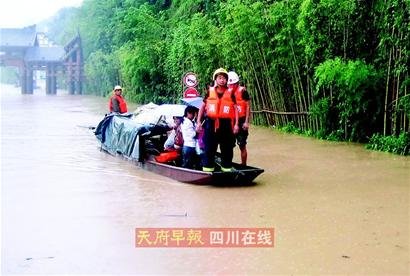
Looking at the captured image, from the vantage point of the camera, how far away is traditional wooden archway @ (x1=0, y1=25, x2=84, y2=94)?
52469mm

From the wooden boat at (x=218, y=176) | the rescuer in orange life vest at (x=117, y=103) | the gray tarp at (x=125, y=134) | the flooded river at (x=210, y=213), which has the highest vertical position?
the rescuer in orange life vest at (x=117, y=103)

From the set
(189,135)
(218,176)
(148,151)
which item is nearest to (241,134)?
(189,135)

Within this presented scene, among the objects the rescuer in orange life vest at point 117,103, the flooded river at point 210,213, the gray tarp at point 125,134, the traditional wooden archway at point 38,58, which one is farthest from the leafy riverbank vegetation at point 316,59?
the traditional wooden archway at point 38,58

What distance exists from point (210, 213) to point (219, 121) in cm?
171

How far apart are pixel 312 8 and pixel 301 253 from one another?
7862mm

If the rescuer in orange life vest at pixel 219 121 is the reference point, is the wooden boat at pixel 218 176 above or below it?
below

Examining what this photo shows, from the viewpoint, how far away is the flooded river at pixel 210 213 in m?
4.93

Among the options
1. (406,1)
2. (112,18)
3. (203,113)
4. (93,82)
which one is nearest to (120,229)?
(203,113)

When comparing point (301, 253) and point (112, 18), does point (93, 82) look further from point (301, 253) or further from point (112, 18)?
point (301, 253)

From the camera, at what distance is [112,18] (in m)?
39.5

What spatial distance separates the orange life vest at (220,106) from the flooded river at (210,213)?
0.99 meters

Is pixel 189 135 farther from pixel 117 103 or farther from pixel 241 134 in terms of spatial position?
pixel 117 103

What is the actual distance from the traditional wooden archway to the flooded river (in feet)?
139

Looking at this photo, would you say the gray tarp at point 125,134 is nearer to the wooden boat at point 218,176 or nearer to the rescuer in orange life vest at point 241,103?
the wooden boat at point 218,176
